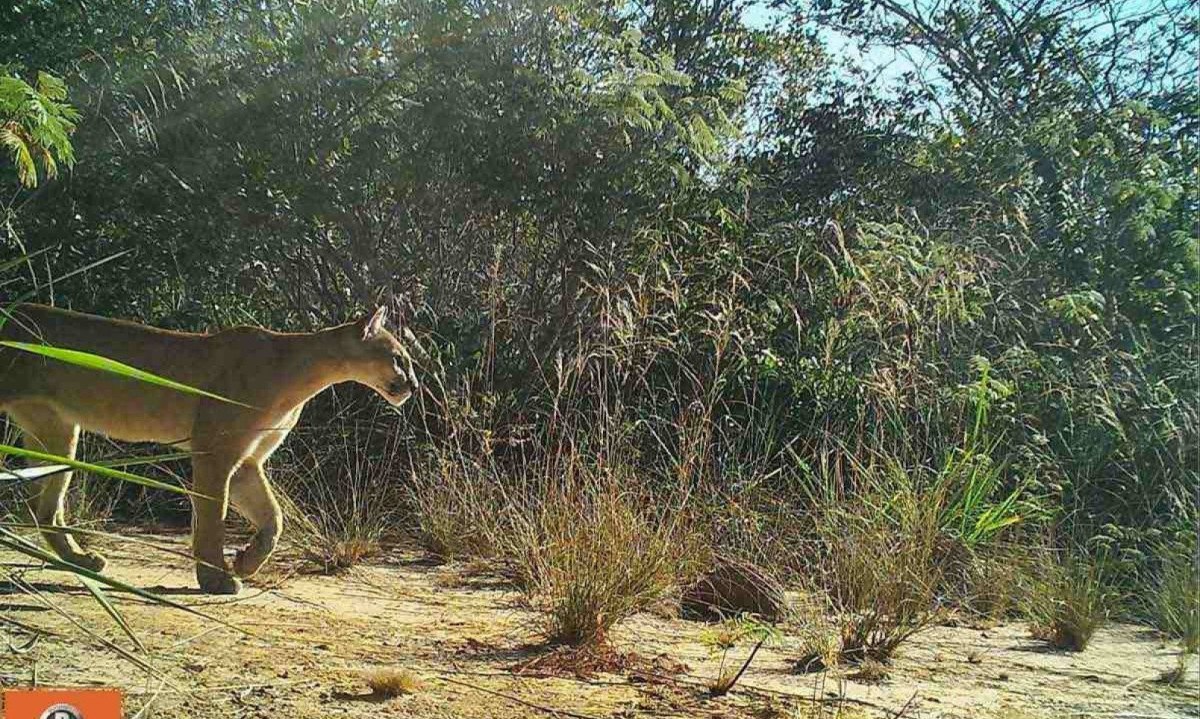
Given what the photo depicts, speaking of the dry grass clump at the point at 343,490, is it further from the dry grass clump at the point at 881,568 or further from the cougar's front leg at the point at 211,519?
the dry grass clump at the point at 881,568

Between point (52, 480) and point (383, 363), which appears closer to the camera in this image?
point (52, 480)

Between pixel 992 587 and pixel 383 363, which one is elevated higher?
pixel 383 363

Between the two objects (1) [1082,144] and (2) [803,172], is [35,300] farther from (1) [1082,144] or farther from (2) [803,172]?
(1) [1082,144]

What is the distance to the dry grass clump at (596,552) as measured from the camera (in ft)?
10.0

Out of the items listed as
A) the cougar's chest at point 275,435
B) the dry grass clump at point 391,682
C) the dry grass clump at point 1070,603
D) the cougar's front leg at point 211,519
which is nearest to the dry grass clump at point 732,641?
the dry grass clump at point 391,682

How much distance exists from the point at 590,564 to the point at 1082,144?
206 centimetres

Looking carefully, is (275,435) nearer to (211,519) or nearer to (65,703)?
(211,519)

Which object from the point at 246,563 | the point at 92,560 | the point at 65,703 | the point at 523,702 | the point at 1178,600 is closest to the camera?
the point at 65,703

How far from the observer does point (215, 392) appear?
3.51 m

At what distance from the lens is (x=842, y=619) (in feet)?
10.4

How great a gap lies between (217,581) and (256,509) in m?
0.41

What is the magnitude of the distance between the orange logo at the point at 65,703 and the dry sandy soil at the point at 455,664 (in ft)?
0.10

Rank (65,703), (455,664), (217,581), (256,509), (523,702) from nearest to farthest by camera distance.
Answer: (65,703) < (523,702) < (455,664) < (217,581) < (256,509)

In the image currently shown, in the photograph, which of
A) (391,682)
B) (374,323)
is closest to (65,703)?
(391,682)
